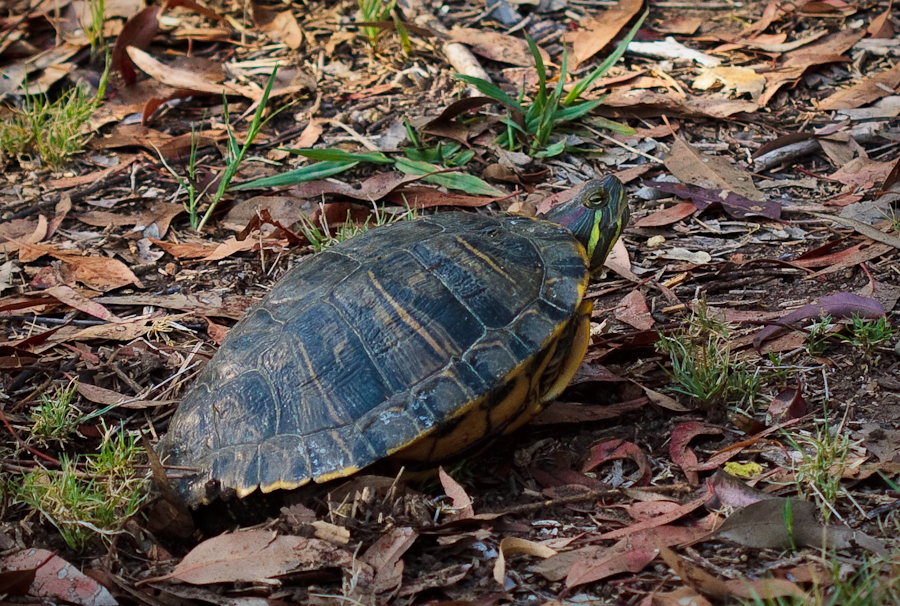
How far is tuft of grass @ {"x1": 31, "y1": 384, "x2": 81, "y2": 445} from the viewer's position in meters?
3.24

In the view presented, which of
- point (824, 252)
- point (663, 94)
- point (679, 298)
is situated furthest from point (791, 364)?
point (663, 94)

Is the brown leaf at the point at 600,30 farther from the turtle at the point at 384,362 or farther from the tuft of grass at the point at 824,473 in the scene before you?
the tuft of grass at the point at 824,473

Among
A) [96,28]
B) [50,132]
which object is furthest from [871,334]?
[96,28]

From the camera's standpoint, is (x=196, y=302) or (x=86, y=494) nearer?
(x=86, y=494)

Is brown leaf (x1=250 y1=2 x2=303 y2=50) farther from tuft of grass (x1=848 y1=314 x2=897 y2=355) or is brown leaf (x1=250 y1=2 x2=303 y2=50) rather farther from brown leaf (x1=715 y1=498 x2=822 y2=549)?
brown leaf (x1=715 y1=498 x2=822 y2=549)

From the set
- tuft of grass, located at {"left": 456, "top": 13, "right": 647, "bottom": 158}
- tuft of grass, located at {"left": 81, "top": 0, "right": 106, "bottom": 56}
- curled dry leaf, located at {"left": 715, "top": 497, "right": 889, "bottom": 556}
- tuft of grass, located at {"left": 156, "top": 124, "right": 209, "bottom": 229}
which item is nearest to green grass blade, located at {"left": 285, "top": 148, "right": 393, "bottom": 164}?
tuft of grass, located at {"left": 156, "top": 124, "right": 209, "bottom": 229}

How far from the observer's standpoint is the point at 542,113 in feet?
16.9

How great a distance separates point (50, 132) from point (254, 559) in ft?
12.3

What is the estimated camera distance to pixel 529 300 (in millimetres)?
3127

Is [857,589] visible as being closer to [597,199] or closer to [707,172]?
[597,199]

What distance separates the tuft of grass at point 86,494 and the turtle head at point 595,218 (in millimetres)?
2093

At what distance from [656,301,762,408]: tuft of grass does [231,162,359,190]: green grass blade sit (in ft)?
7.92

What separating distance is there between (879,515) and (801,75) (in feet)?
13.3

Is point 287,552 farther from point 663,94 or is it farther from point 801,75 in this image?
point 801,75
